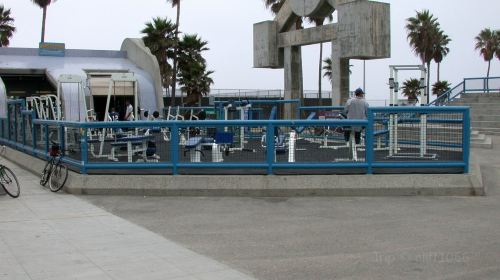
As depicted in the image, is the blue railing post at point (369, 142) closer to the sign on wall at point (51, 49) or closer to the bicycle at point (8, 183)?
the bicycle at point (8, 183)

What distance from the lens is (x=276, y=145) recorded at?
11102 millimetres

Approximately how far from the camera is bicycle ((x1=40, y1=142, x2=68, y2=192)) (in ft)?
36.9

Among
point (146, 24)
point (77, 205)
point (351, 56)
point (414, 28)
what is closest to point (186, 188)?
point (77, 205)

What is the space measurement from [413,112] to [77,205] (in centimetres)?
642

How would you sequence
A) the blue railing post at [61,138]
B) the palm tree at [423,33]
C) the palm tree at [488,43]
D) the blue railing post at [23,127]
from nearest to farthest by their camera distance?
the blue railing post at [61,138] → the blue railing post at [23,127] → the palm tree at [423,33] → the palm tree at [488,43]

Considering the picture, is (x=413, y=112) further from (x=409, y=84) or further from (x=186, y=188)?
(x=409, y=84)

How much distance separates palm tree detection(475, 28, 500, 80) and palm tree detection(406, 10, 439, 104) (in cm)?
1429

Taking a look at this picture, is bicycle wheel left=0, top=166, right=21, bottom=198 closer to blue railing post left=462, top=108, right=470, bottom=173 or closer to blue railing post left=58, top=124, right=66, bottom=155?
blue railing post left=58, top=124, right=66, bottom=155

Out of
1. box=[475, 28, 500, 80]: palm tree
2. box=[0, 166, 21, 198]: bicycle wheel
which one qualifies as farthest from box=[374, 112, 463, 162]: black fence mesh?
box=[475, 28, 500, 80]: palm tree

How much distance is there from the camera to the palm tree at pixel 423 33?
66.6m

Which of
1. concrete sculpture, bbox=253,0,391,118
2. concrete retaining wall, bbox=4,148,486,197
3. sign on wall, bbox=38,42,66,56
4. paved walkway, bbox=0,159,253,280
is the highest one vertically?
sign on wall, bbox=38,42,66,56

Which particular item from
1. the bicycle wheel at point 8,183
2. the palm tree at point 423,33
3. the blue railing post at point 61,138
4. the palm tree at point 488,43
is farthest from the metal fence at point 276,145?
the palm tree at point 488,43

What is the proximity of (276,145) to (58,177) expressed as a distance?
14.5 ft

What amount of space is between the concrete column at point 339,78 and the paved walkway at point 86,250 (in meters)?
13.8
